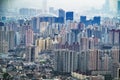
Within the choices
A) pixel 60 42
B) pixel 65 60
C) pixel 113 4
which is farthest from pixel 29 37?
pixel 113 4

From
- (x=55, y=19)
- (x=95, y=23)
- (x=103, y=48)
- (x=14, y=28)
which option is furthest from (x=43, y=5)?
(x=103, y=48)

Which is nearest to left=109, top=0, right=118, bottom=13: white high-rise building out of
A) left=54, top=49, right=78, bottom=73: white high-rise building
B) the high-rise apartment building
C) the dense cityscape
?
the dense cityscape

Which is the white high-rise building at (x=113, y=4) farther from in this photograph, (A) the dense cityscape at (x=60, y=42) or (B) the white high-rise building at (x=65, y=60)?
(B) the white high-rise building at (x=65, y=60)

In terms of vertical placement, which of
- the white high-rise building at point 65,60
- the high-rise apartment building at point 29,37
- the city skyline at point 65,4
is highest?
the city skyline at point 65,4

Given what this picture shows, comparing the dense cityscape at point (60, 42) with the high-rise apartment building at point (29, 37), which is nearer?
the dense cityscape at point (60, 42)

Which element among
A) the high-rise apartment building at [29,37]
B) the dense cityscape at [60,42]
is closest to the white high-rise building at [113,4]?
the dense cityscape at [60,42]

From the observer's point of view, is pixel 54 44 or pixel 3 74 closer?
pixel 3 74

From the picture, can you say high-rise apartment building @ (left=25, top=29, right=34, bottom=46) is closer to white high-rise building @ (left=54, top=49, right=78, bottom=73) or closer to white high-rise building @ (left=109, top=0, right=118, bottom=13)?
white high-rise building @ (left=54, top=49, right=78, bottom=73)

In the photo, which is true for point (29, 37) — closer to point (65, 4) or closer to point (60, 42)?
point (60, 42)

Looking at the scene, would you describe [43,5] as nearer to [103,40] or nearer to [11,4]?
[11,4]
